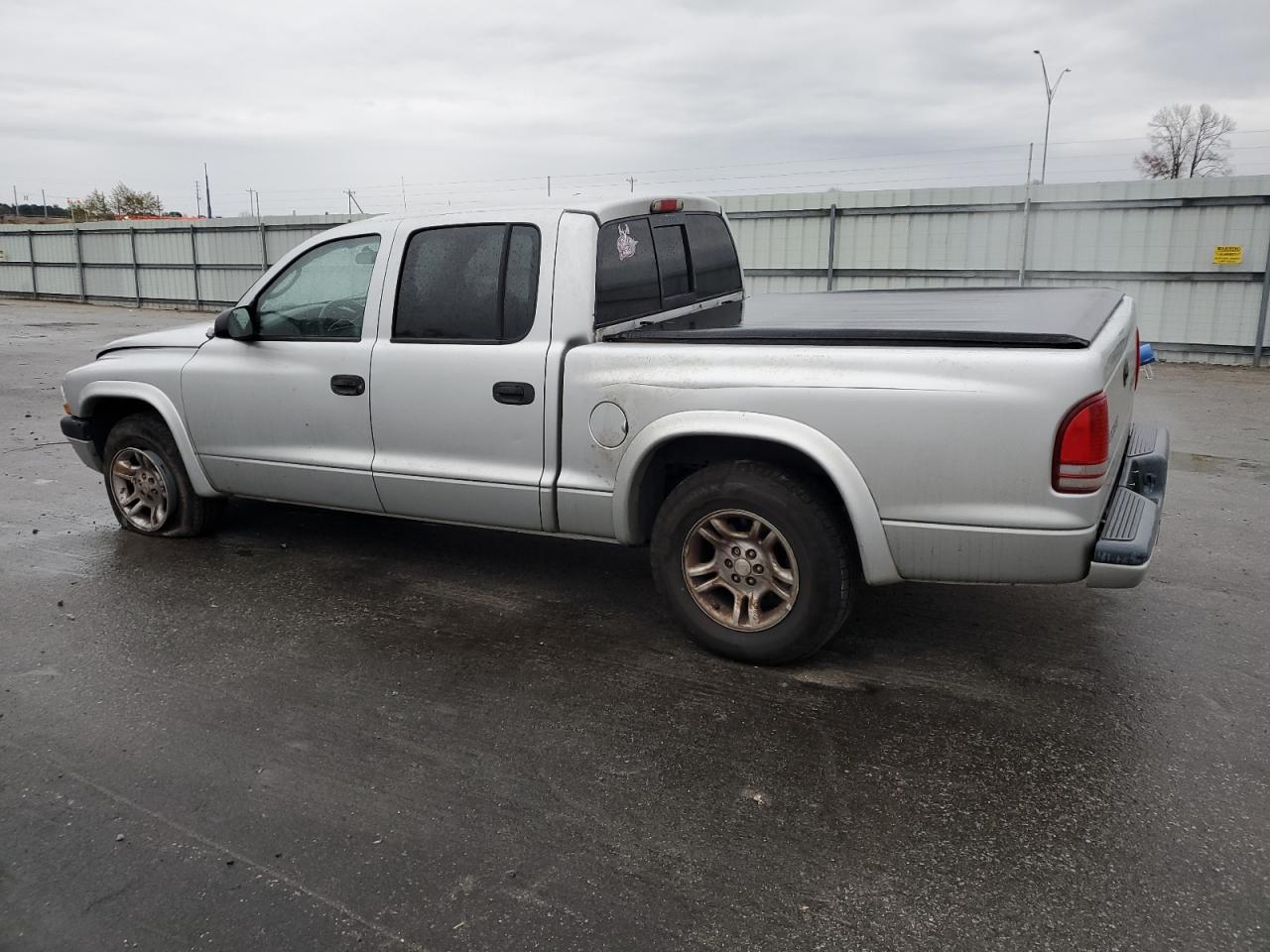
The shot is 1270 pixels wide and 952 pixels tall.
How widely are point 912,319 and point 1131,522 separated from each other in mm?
1129

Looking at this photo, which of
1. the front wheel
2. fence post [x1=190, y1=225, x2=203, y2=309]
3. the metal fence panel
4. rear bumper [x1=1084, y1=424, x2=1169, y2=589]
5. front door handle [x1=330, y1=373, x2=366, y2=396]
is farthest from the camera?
fence post [x1=190, y1=225, x2=203, y2=309]

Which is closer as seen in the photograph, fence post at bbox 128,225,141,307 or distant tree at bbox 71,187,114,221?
fence post at bbox 128,225,141,307

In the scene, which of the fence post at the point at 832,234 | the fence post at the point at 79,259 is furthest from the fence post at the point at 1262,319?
the fence post at the point at 79,259

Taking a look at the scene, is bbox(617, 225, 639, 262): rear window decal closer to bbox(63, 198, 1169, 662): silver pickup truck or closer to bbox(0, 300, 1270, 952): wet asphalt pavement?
bbox(63, 198, 1169, 662): silver pickup truck

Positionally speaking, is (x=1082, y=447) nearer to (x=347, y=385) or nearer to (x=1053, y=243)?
(x=347, y=385)

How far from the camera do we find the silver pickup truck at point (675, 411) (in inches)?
134

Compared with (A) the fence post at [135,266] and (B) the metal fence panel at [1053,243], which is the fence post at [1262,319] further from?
(A) the fence post at [135,266]

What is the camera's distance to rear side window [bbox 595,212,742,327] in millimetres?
4340

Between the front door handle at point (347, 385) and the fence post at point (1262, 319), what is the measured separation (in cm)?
1357

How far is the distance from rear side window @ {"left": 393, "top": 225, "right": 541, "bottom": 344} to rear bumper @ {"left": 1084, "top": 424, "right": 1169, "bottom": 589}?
2397 millimetres

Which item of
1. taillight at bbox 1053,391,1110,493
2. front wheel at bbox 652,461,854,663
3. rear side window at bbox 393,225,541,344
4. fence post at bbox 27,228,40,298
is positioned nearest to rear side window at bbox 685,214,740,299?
rear side window at bbox 393,225,541,344

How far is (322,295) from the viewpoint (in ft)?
16.2

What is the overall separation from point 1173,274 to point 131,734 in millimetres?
14925

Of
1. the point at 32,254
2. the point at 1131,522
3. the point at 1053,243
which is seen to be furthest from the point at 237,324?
the point at 32,254
